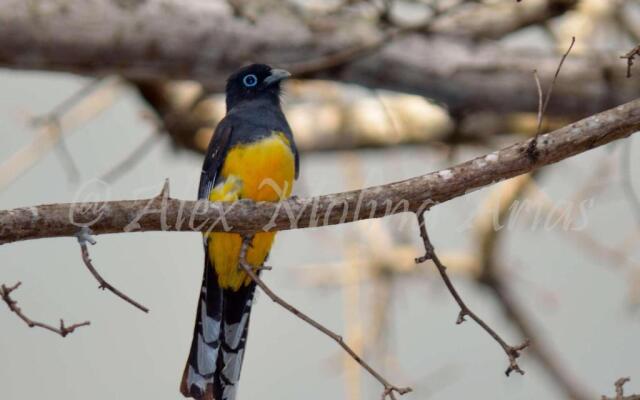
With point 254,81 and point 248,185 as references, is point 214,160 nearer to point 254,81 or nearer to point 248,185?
point 248,185

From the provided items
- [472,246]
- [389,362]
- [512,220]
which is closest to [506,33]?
[512,220]

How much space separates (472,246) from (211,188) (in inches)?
110

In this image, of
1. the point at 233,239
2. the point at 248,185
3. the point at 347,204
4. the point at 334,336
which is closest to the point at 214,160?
the point at 248,185

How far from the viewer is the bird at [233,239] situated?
3883mm

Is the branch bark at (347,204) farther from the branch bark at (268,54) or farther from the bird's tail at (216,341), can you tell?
the branch bark at (268,54)

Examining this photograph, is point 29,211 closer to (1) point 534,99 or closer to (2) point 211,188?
(2) point 211,188

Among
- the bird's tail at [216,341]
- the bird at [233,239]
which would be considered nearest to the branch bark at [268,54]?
the bird at [233,239]

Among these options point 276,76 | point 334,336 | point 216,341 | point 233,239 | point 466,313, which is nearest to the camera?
point 334,336

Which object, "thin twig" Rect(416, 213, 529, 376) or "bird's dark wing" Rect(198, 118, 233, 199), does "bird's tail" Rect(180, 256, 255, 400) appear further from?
"thin twig" Rect(416, 213, 529, 376)

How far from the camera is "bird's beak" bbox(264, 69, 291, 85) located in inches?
176

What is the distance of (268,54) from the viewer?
487 centimetres

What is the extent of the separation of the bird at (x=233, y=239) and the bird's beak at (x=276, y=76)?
11.2 inches

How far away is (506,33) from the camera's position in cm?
553

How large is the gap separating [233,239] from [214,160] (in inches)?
12.9
